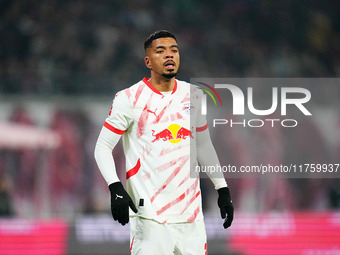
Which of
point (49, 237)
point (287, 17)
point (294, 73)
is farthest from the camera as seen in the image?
point (287, 17)

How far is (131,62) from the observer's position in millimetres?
9086

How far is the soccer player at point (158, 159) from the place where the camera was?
3.87 meters

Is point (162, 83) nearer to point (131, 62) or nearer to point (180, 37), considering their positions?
point (131, 62)

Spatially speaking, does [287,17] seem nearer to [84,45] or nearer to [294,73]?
[294,73]

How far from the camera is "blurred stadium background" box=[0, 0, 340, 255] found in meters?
7.55

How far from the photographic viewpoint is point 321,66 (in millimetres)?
9344

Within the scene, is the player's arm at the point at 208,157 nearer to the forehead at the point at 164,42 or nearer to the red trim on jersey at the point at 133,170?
the red trim on jersey at the point at 133,170

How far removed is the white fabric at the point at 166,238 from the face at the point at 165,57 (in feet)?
2.72

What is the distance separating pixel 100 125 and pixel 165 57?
414 centimetres

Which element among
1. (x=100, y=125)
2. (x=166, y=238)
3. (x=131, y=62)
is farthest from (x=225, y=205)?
(x=131, y=62)

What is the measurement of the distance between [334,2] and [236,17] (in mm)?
1388

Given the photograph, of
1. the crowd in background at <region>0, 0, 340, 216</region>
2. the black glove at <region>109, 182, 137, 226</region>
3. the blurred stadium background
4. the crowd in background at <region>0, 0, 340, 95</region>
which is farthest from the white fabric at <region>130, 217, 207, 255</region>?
the crowd in background at <region>0, 0, 340, 95</region>

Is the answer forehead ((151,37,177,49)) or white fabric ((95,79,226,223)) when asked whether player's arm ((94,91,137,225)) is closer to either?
white fabric ((95,79,226,223))

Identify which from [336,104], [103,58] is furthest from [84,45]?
[336,104]
